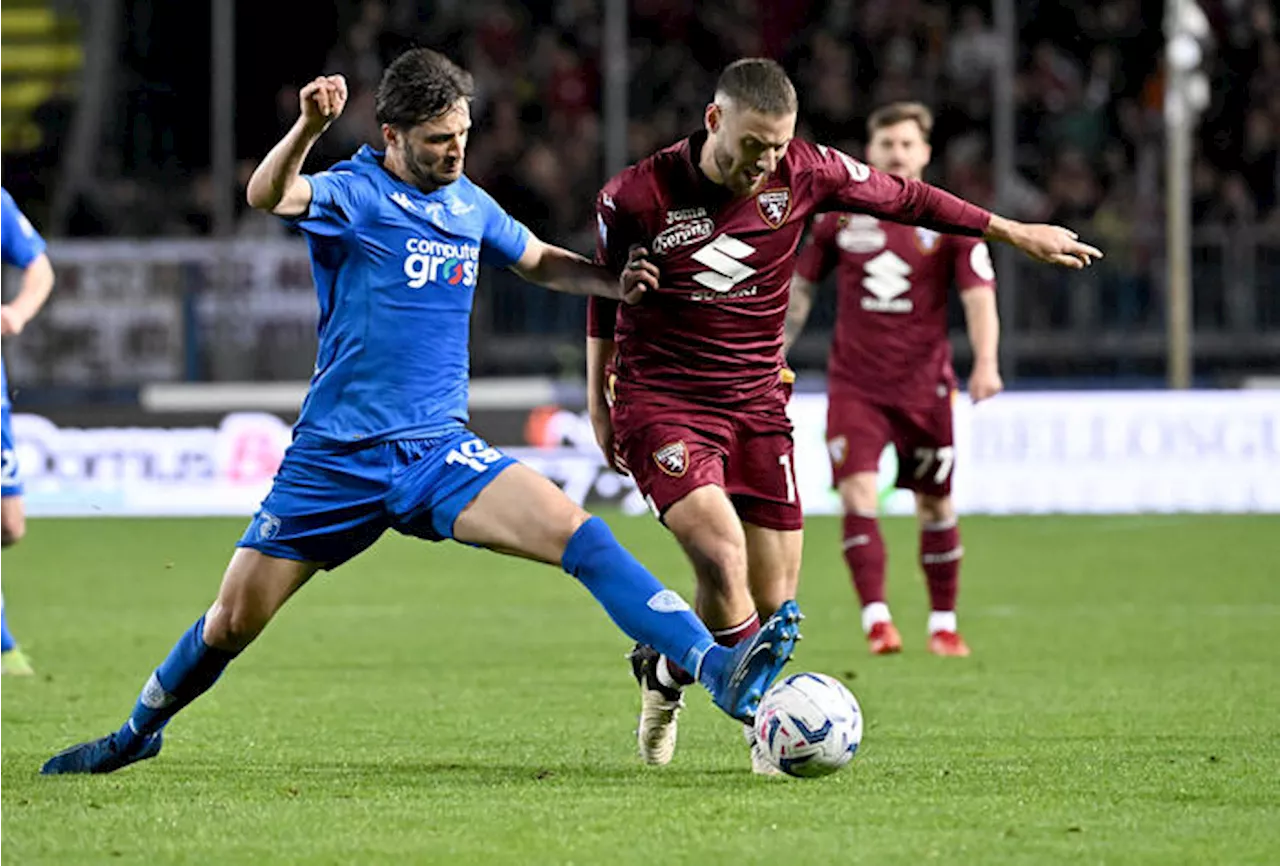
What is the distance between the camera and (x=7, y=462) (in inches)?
392

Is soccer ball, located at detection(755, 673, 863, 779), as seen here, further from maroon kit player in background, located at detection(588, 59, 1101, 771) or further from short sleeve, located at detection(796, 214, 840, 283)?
short sleeve, located at detection(796, 214, 840, 283)

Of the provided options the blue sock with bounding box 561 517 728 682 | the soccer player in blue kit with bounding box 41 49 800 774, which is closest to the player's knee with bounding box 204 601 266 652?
the soccer player in blue kit with bounding box 41 49 800 774

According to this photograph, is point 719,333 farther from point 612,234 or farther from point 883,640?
point 883,640

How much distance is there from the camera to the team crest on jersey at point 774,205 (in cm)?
735

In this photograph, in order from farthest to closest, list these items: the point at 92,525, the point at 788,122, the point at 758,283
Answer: the point at 92,525 < the point at 758,283 < the point at 788,122

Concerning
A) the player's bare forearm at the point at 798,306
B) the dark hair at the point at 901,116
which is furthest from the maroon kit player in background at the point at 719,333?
the dark hair at the point at 901,116

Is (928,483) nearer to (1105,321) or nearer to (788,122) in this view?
(788,122)

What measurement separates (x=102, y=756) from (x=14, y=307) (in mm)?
2761

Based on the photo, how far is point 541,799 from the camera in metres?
6.45

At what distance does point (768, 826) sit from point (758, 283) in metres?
2.08

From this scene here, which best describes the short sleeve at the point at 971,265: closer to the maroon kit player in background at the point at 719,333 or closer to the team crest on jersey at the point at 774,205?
the maroon kit player in background at the point at 719,333

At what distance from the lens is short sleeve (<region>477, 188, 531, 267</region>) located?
718 centimetres

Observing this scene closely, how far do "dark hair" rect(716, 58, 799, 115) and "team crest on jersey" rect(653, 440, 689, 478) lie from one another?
1.02 meters

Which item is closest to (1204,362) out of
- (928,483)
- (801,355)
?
(801,355)
